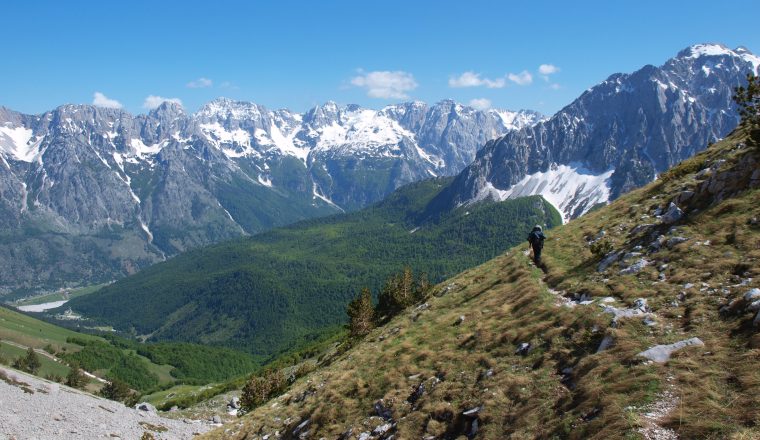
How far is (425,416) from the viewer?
22281 millimetres

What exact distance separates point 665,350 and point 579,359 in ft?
10.9

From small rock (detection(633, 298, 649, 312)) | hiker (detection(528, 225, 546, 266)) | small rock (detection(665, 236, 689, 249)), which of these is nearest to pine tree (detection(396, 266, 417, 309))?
hiker (detection(528, 225, 546, 266))

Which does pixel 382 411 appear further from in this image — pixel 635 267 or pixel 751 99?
pixel 751 99

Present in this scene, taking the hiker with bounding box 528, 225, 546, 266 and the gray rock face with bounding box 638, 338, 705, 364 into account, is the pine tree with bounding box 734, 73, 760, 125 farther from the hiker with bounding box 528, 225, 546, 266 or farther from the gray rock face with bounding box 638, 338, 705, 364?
the gray rock face with bounding box 638, 338, 705, 364

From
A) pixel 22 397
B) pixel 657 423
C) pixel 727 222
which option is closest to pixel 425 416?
pixel 657 423

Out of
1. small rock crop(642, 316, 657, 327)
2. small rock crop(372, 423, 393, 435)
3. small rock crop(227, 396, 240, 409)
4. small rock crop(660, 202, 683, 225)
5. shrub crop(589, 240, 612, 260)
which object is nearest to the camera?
small rock crop(642, 316, 657, 327)

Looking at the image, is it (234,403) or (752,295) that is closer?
(752,295)

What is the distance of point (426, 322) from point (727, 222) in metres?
20.4

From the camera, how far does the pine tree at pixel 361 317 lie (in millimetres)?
57700

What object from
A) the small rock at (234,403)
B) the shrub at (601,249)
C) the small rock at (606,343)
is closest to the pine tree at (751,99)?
the shrub at (601,249)

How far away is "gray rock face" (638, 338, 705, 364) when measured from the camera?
60.1 ft

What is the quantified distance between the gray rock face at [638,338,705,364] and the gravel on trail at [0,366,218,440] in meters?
45.8

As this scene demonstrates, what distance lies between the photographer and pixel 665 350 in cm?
1864

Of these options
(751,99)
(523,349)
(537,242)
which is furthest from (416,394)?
(751,99)
